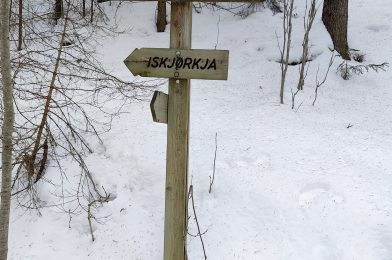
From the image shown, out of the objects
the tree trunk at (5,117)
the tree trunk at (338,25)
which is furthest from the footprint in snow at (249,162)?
the tree trunk at (338,25)

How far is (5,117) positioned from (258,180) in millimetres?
3027

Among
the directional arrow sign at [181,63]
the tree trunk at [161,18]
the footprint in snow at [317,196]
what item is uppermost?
the tree trunk at [161,18]

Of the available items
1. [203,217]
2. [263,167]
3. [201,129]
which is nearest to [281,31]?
[201,129]

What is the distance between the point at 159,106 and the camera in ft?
9.84

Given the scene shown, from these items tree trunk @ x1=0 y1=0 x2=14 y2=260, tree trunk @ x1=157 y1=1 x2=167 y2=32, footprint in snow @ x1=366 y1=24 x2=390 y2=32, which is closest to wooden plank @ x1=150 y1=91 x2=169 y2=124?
tree trunk @ x1=0 y1=0 x2=14 y2=260

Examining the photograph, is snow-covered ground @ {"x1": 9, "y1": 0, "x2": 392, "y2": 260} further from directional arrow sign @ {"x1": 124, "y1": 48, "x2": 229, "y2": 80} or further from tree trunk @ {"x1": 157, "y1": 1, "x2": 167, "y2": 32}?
tree trunk @ {"x1": 157, "y1": 1, "x2": 167, "y2": 32}

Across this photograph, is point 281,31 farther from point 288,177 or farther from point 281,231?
point 281,231

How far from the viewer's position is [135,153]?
18.3ft

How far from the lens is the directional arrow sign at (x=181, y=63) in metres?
2.89

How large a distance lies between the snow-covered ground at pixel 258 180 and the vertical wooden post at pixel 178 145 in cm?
112

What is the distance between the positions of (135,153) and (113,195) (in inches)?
29.6

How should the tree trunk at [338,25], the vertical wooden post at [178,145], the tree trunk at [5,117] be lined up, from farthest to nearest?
the tree trunk at [338,25]
the tree trunk at [5,117]
the vertical wooden post at [178,145]

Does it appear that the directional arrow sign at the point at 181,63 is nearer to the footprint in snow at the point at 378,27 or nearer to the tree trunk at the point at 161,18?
the footprint in snow at the point at 378,27

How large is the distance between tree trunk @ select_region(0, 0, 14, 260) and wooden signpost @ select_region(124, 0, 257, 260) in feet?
3.73
